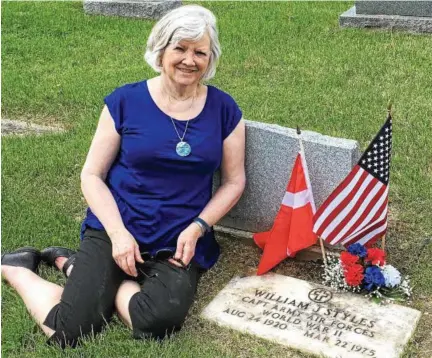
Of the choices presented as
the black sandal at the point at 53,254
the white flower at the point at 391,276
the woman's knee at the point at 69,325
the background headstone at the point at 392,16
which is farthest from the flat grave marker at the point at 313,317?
the background headstone at the point at 392,16

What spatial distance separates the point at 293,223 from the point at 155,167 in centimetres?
82

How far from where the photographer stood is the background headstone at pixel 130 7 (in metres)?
10.2

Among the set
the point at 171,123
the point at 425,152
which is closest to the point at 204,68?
the point at 171,123

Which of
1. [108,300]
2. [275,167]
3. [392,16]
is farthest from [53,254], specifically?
[392,16]

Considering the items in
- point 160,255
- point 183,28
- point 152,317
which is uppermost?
point 183,28

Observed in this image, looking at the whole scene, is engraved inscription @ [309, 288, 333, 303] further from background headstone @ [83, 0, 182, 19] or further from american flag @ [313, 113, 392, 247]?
background headstone @ [83, 0, 182, 19]

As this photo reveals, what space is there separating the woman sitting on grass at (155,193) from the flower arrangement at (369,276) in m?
0.67

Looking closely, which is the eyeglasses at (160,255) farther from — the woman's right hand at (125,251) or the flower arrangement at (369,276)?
the flower arrangement at (369,276)

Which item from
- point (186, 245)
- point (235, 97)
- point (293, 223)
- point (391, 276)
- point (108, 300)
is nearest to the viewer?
point (108, 300)

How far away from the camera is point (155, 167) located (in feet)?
12.4

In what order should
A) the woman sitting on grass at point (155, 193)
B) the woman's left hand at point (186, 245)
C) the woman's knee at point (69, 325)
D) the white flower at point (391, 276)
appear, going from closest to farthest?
the woman's knee at point (69, 325)
the woman sitting on grass at point (155, 193)
the woman's left hand at point (186, 245)
the white flower at point (391, 276)

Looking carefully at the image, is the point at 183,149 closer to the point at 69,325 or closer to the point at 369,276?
the point at 69,325

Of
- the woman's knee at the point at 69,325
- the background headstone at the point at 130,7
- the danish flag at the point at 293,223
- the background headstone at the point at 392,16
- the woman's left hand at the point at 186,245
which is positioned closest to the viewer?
the woman's knee at the point at 69,325

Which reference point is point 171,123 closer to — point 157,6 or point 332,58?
point 332,58
